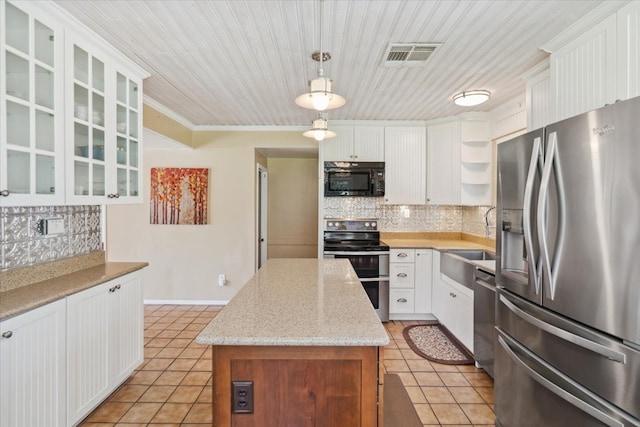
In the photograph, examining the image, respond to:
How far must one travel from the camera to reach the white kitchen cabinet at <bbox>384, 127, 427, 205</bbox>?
4.16m

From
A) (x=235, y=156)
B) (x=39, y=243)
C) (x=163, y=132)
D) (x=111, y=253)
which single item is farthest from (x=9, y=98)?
(x=111, y=253)

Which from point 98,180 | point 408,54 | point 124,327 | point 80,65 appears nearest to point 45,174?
point 98,180

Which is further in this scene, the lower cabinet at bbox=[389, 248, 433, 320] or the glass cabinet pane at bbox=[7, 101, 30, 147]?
the lower cabinet at bbox=[389, 248, 433, 320]

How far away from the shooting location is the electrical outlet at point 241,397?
3.69ft

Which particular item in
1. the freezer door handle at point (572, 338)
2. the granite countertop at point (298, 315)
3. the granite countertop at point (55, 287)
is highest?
the granite countertop at point (298, 315)

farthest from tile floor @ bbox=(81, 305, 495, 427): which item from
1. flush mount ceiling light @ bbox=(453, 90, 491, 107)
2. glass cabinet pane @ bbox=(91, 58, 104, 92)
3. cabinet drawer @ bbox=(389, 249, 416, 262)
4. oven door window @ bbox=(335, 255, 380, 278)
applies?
flush mount ceiling light @ bbox=(453, 90, 491, 107)

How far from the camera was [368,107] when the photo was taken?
3562 millimetres

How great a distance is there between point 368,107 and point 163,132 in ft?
7.82

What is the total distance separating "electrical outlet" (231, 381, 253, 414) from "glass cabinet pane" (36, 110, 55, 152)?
1.68 m

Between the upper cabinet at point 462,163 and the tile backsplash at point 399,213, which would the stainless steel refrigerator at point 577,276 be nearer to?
the upper cabinet at point 462,163

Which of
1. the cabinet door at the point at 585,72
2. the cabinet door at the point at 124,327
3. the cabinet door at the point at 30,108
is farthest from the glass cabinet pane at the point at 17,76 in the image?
the cabinet door at the point at 585,72

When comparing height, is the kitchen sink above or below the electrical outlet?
above

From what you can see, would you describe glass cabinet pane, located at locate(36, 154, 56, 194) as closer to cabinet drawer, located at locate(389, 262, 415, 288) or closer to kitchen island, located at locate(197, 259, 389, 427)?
kitchen island, located at locate(197, 259, 389, 427)

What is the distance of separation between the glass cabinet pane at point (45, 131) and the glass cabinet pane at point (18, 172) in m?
0.11
